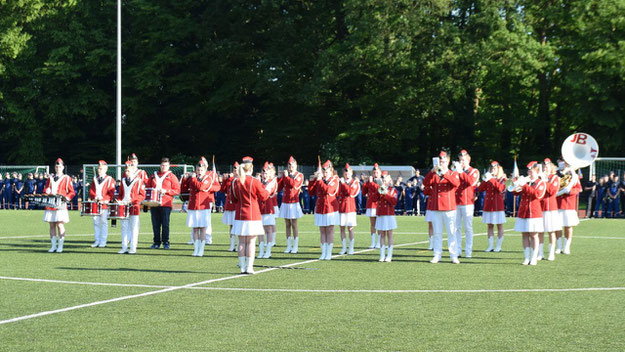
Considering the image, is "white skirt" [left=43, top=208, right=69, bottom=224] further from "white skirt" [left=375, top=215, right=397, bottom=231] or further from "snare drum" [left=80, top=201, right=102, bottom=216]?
"white skirt" [left=375, top=215, right=397, bottom=231]

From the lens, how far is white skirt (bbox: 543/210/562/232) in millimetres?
17484

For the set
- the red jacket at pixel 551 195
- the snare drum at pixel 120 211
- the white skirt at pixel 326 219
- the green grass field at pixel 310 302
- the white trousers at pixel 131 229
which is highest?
the red jacket at pixel 551 195

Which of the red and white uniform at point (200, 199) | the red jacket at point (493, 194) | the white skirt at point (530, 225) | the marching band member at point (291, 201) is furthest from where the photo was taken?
the red jacket at point (493, 194)

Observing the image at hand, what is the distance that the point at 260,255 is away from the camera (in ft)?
60.9

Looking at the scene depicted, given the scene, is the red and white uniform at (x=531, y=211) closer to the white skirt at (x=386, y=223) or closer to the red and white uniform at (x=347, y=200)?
the white skirt at (x=386, y=223)

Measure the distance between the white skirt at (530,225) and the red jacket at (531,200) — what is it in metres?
0.08

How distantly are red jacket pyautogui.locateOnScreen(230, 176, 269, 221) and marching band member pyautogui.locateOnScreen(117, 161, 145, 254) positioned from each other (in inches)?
213

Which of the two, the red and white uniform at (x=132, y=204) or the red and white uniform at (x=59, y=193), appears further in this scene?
the red and white uniform at (x=59, y=193)

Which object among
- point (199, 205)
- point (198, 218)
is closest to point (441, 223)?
point (198, 218)

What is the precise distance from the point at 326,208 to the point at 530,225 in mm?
4558

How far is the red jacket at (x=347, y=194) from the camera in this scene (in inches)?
754

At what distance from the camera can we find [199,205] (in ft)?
63.3

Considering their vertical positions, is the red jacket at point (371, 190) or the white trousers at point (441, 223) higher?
the red jacket at point (371, 190)

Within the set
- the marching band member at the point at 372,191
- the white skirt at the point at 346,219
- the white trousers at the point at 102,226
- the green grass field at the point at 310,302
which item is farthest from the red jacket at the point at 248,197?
the white trousers at the point at 102,226
